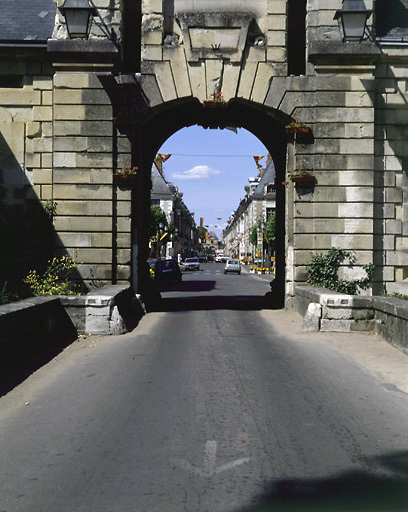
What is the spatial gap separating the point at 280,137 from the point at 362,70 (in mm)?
3273

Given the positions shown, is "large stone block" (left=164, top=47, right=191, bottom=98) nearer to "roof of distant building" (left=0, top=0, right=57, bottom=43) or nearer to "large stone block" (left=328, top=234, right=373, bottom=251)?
"roof of distant building" (left=0, top=0, right=57, bottom=43)

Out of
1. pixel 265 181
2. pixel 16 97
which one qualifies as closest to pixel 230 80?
pixel 16 97

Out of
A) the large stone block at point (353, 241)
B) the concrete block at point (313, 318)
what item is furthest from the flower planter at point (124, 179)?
the concrete block at point (313, 318)

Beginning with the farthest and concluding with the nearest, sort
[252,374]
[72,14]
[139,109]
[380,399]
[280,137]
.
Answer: [280,137]
[139,109]
[72,14]
[252,374]
[380,399]

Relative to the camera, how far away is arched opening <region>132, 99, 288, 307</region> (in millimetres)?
15680

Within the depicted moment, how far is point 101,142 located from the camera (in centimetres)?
1348

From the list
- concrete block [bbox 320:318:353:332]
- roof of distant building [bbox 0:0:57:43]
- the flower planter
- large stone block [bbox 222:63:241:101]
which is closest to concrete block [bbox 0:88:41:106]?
roof of distant building [bbox 0:0:57:43]

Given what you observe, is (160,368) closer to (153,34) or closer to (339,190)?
(339,190)

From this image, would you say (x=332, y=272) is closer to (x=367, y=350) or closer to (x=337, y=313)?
(x=337, y=313)

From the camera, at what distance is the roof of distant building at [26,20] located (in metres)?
13.6

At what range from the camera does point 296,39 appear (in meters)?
15.5

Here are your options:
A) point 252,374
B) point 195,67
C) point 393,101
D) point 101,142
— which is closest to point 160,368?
point 252,374

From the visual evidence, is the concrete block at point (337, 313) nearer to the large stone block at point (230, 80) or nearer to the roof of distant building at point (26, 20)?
the large stone block at point (230, 80)

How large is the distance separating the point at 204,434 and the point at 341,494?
1.47 metres
